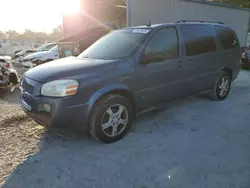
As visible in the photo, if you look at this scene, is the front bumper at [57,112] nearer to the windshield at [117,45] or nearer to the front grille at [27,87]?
the front grille at [27,87]

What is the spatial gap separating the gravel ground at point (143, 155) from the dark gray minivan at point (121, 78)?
1.30 feet

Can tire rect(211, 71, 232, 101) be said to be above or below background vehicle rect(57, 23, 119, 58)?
below

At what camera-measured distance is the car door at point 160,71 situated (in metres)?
3.48

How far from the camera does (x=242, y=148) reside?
3107 mm

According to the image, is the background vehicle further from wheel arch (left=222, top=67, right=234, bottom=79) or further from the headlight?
the headlight

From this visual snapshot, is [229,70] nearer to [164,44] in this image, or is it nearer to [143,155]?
[164,44]

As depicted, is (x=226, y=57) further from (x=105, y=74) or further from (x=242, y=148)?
(x=105, y=74)

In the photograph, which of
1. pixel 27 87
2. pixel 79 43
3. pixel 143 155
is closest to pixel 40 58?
pixel 79 43

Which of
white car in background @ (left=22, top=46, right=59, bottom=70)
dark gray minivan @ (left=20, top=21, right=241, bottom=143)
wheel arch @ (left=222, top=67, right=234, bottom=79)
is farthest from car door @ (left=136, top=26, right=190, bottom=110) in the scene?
white car in background @ (left=22, top=46, right=59, bottom=70)

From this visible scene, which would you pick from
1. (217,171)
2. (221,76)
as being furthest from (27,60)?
(217,171)

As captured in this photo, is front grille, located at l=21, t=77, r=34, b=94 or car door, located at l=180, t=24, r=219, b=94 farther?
car door, located at l=180, t=24, r=219, b=94

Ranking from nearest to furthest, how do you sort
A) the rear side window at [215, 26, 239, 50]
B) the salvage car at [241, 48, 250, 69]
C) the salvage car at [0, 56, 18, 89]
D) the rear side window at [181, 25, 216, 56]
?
1. the rear side window at [181, 25, 216, 56]
2. the rear side window at [215, 26, 239, 50]
3. the salvage car at [0, 56, 18, 89]
4. the salvage car at [241, 48, 250, 69]

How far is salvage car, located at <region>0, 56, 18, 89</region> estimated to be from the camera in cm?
591

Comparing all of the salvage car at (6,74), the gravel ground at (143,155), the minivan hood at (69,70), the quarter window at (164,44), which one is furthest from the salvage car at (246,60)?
the salvage car at (6,74)
